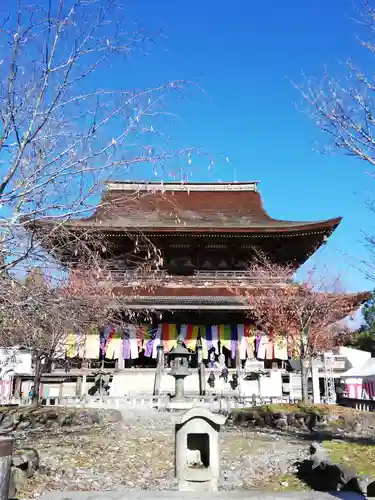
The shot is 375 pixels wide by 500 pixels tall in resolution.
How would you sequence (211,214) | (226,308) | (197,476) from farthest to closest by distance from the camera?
1. (211,214)
2. (226,308)
3. (197,476)

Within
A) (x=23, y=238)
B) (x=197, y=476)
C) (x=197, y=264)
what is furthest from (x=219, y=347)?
(x=23, y=238)

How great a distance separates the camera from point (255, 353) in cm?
2281

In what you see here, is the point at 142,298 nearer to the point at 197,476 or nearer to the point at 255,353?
the point at 255,353

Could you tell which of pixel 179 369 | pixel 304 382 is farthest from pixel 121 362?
pixel 304 382

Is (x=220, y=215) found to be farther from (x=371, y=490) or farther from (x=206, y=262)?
(x=371, y=490)

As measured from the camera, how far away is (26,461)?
7648 mm

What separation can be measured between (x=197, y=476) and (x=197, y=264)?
18.4 metres

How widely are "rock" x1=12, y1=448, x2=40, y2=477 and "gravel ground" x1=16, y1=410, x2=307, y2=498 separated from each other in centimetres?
16

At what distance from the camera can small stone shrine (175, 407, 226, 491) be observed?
661cm

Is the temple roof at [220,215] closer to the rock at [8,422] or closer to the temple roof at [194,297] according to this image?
the temple roof at [194,297]

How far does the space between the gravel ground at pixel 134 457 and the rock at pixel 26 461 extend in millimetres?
162

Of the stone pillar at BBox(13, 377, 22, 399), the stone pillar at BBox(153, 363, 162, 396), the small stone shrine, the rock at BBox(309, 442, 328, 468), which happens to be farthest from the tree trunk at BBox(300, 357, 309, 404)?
the stone pillar at BBox(13, 377, 22, 399)

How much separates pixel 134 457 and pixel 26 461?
2.46m

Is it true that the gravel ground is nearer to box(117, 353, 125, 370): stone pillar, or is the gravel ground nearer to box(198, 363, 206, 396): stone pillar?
box(198, 363, 206, 396): stone pillar
